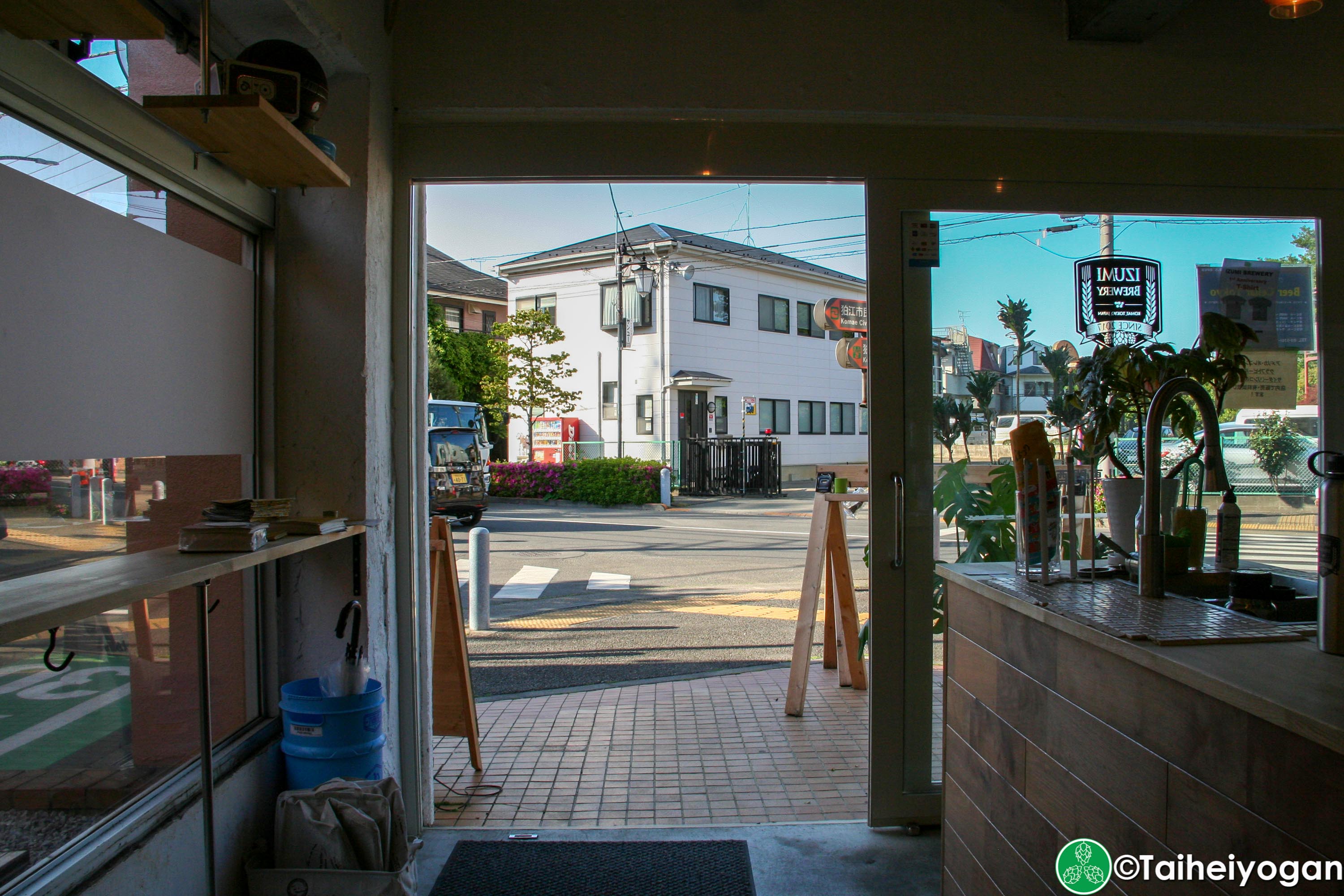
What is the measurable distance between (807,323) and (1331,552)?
1997 centimetres

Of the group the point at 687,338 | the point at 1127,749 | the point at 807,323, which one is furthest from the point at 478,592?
the point at 807,323

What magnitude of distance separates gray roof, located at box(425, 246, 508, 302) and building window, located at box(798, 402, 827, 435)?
11219 mm

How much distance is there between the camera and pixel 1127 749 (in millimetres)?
1447

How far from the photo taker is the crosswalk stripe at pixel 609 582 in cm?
781

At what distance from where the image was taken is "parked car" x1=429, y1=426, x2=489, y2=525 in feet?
44.9

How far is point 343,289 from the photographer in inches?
106

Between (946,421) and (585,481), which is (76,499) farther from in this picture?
(585,481)

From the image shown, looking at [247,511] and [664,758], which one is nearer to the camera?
[247,511]

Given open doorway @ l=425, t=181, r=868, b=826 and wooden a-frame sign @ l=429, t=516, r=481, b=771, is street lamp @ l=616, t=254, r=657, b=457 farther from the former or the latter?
wooden a-frame sign @ l=429, t=516, r=481, b=771

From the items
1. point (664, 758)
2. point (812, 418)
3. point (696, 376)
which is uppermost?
point (696, 376)

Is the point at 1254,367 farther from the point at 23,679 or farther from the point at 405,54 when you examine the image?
the point at 23,679

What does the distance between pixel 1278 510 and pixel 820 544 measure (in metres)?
1.94

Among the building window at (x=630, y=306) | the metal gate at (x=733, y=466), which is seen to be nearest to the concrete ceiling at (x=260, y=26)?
the metal gate at (x=733, y=466)

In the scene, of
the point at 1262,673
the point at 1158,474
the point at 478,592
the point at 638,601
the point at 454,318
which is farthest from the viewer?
the point at 454,318
